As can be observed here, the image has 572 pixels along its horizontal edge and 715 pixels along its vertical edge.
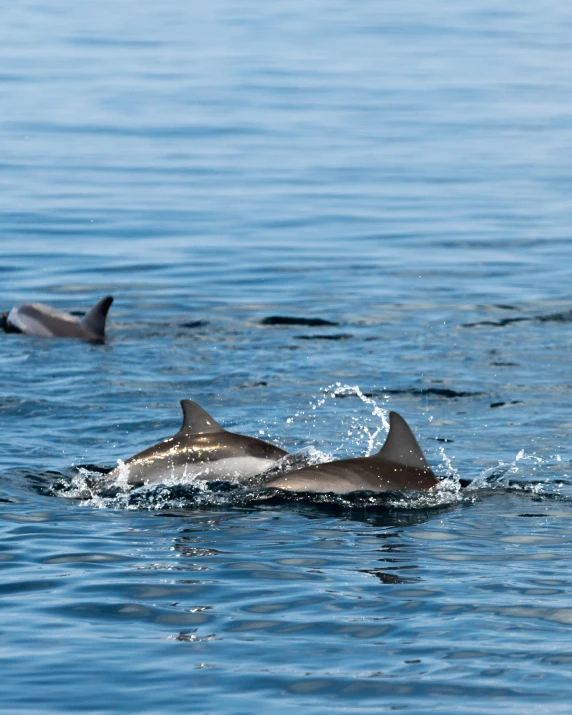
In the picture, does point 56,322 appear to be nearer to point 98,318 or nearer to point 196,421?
point 98,318

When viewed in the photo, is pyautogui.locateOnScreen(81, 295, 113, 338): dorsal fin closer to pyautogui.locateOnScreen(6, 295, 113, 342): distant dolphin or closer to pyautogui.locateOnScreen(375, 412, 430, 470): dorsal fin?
pyautogui.locateOnScreen(6, 295, 113, 342): distant dolphin

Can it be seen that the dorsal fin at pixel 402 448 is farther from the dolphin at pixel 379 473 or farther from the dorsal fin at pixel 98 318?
the dorsal fin at pixel 98 318

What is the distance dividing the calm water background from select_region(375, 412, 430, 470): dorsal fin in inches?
14.1

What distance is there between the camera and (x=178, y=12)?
225 ft

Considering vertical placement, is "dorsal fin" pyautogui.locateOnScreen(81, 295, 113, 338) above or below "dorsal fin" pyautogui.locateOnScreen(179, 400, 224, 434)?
below

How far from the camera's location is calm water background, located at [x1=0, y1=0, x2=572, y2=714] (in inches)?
305

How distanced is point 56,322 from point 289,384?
161 inches

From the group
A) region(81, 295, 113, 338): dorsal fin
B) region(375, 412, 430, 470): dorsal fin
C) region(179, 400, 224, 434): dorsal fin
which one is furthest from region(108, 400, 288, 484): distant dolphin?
region(81, 295, 113, 338): dorsal fin

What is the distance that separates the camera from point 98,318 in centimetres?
1772

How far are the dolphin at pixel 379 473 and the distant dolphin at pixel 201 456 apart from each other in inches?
13.7

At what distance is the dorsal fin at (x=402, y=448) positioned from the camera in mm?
10727

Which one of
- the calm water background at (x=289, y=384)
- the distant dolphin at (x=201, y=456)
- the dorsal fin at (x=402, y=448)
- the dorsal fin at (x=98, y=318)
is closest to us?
the calm water background at (x=289, y=384)

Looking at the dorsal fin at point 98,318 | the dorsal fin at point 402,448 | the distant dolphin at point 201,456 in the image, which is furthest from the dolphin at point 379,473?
the dorsal fin at point 98,318

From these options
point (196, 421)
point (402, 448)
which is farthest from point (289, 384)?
point (402, 448)
